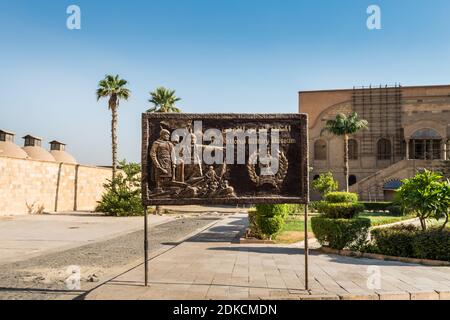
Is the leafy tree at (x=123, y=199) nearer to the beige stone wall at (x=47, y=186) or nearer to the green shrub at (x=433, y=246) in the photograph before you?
the beige stone wall at (x=47, y=186)

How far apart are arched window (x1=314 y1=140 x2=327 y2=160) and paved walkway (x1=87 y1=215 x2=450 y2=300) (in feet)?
144

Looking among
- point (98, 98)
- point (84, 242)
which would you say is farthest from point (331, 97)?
point (84, 242)

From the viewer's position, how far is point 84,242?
52.6ft

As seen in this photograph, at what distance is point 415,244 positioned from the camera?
10.7m

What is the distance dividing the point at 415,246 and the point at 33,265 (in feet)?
33.6

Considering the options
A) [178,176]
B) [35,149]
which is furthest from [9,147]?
[178,176]

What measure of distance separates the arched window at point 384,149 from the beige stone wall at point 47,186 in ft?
116

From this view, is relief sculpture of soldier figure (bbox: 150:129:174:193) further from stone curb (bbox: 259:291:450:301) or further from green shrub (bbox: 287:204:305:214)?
green shrub (bbox: 287:204:305:214)

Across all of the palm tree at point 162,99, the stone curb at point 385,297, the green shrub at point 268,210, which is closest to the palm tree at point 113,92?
the palm tree at point 162,99

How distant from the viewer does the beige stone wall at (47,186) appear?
2831 cm

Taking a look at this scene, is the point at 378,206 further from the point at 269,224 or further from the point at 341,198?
the point at 341,198

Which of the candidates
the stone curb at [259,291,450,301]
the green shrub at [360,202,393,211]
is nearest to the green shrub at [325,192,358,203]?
the stone curb at [259,291,450,301]

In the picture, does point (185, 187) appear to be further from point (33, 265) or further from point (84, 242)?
point (84, 242)

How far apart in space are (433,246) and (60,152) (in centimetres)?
4423
